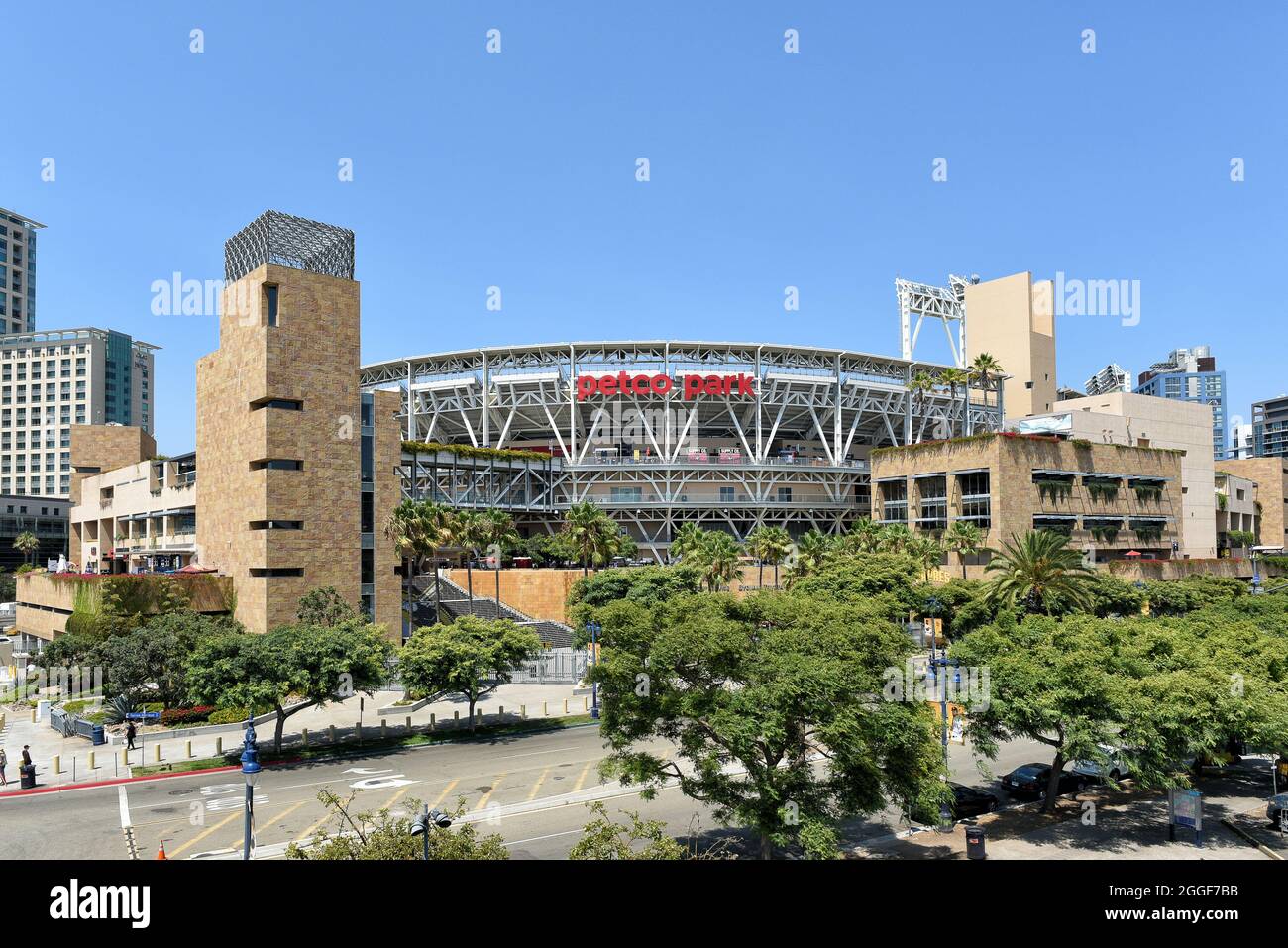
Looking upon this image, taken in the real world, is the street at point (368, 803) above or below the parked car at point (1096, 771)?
below

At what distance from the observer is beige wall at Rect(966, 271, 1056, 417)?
454 feet

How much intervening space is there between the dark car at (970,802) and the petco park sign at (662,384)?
7989 cm

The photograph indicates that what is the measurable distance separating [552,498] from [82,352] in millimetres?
125857

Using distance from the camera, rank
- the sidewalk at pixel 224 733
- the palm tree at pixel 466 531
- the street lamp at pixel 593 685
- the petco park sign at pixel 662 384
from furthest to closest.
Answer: the petco park sign at pixel 662 384
the palm tree at pixel 466 531
the street lamp at pixel 593 685
the sidewalk at pixel 224 733

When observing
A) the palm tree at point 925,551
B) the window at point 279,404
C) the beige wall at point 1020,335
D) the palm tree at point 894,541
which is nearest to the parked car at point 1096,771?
the palm tree at point 925,551

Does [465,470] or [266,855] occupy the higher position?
[465,470]

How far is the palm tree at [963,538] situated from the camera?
260 feet

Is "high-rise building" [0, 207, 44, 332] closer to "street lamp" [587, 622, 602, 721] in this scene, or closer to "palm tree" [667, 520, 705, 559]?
"palm tree" [667, 520, 705, 559]

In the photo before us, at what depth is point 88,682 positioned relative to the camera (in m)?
58.4

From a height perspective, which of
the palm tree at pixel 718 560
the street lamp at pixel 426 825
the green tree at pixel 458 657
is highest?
the palm tree at pixel 718 560

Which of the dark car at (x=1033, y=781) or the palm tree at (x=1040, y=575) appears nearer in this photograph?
the dark car at (x=1033, y=781)

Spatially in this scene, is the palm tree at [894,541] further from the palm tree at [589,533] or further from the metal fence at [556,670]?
the metal fence at [556,670]

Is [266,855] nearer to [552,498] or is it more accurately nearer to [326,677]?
[326,677]
